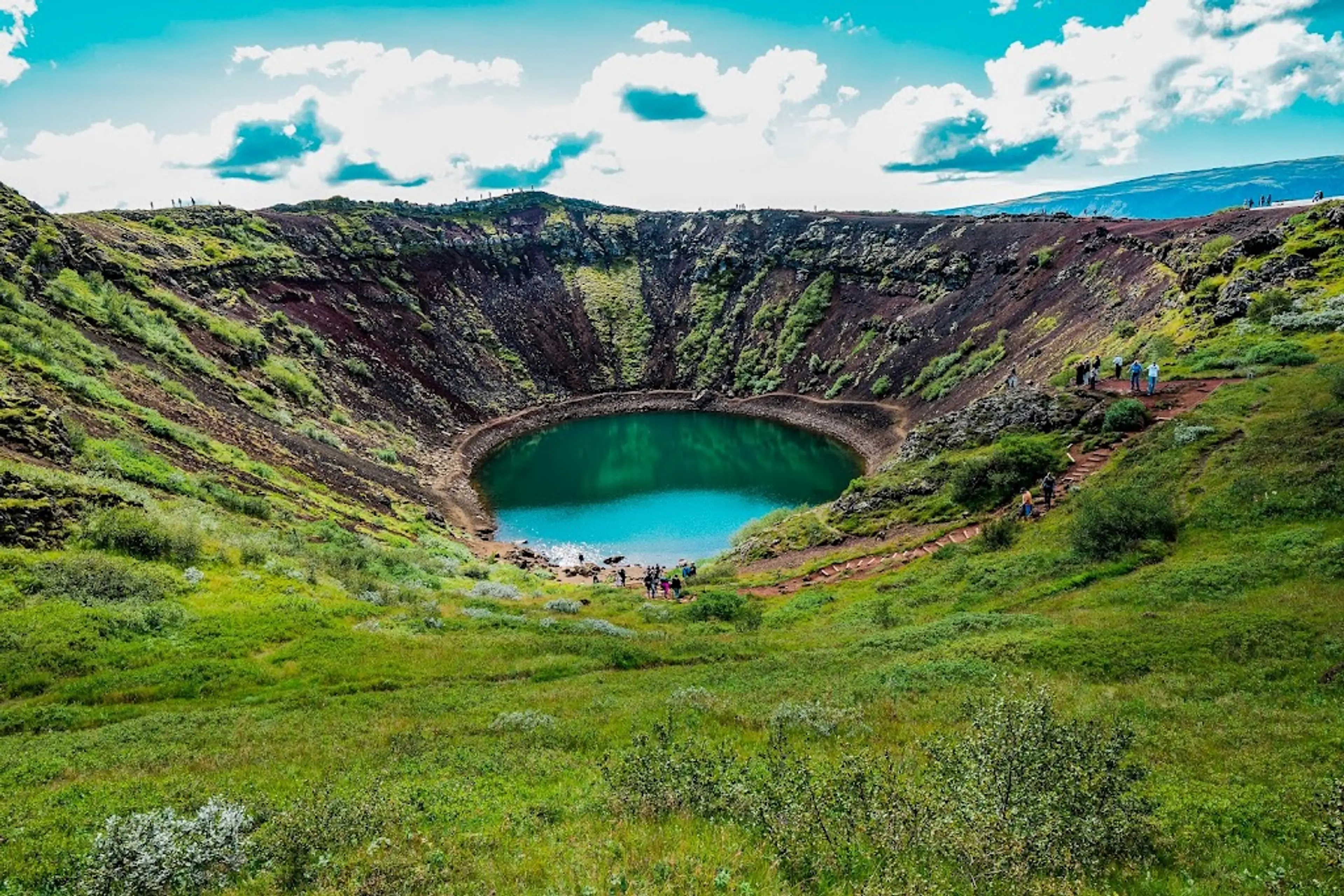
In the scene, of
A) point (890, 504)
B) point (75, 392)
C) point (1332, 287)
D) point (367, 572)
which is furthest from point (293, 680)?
point (1332, 287)

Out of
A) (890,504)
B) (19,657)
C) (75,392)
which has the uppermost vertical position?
(75,392)

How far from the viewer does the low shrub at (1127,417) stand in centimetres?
3153

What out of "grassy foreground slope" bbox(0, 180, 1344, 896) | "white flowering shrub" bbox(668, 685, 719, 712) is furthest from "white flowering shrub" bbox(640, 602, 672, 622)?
"white flowering shrub" bbox(668, 685, 719, 712)

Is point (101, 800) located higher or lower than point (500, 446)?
lower

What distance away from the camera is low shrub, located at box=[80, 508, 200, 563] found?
22156mm

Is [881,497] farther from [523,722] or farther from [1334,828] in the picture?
[1334,828]

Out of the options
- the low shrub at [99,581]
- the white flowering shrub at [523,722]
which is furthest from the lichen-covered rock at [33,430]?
the white flowering shrub at [523,722]

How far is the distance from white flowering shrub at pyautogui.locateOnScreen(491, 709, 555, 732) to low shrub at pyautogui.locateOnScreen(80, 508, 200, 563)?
590 inches

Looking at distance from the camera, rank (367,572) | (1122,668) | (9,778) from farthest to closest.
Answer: (367,572) < (1122,668) < (9,778)

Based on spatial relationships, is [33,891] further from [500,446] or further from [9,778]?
[500,446]

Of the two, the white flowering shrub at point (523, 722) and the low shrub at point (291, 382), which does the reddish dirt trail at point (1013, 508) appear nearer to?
the white flowering shrub at point (523, 722)

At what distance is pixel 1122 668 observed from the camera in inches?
601

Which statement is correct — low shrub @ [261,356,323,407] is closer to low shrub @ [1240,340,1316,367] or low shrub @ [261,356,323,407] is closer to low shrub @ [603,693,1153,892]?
low shrub @ [603,693,1153,892]

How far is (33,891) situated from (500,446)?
240 feet
